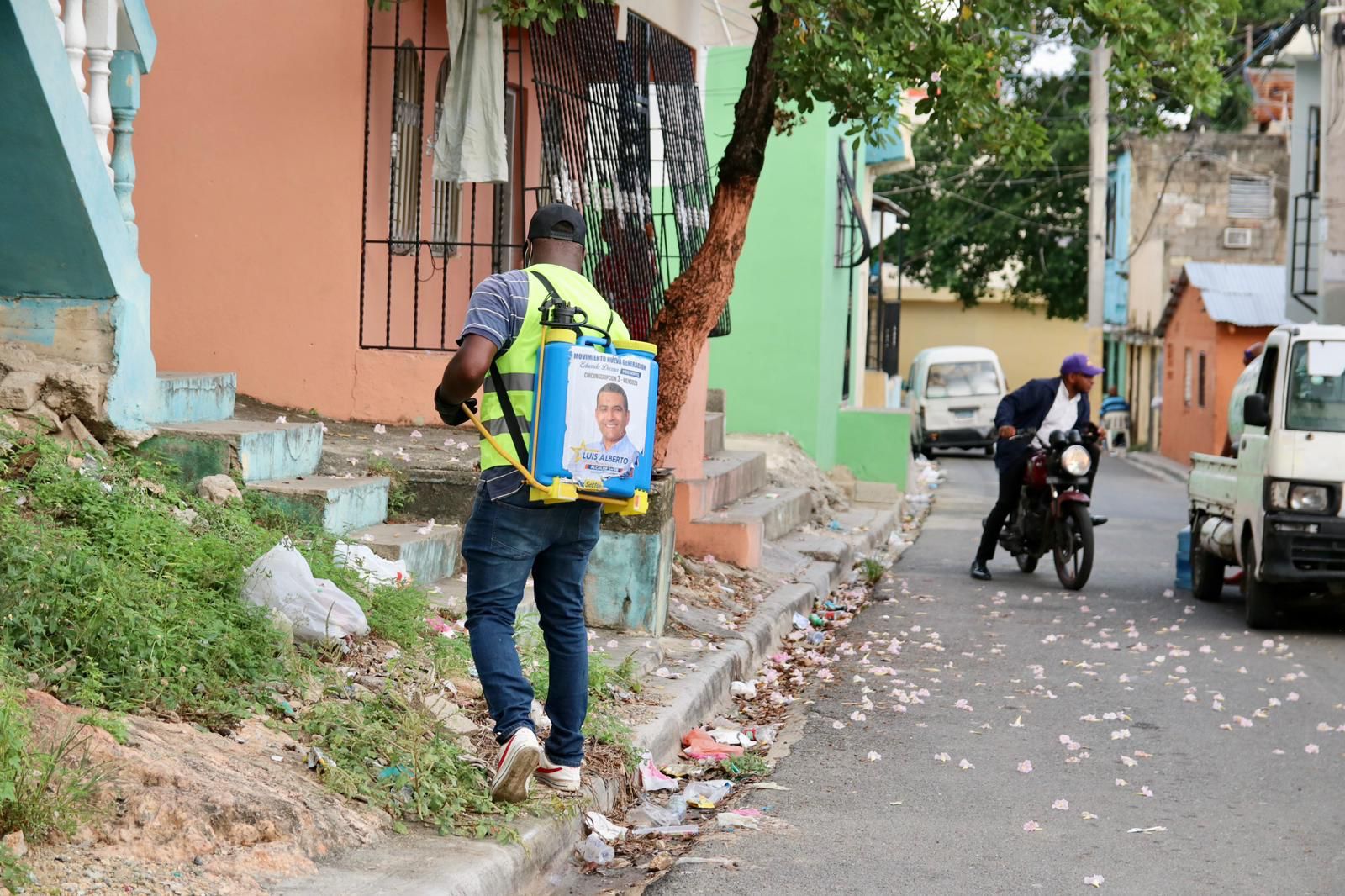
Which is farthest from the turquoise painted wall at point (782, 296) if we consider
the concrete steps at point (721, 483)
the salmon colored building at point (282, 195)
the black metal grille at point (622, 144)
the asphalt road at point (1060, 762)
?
the salmon colored building at point (282, 195)

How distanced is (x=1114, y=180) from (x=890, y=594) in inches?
1435

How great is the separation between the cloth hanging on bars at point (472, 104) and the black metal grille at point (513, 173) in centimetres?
29

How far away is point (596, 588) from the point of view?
8.02 meters

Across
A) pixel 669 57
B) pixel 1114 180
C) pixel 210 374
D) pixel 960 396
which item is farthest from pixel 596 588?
pixel 1114 180

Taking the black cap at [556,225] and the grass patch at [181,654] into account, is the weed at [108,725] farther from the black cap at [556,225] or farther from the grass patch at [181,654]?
the black cap at [556,225]

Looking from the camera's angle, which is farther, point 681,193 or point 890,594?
point 681,193

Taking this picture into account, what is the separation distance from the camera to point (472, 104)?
9828 millimetres

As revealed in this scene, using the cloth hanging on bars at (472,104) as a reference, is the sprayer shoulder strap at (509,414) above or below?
below

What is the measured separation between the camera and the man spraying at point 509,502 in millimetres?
4867

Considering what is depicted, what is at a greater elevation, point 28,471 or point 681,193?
point 681,193

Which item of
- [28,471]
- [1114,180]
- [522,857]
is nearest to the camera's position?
[522,857]

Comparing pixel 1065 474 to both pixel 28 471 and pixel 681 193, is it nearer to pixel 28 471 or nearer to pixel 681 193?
pixel 681 193

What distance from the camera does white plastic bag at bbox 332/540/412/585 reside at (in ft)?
22.2

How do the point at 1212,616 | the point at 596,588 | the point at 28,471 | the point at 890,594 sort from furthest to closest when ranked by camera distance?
1. the point at 890,594
2. the point at 1212,616
3. the point at 596,588
4. the point at 28,471
